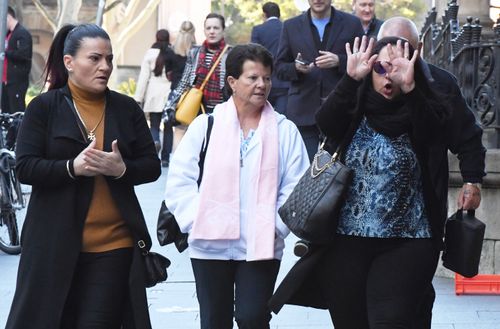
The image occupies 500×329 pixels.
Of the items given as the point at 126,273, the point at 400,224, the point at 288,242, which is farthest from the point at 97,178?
the point at 288,242

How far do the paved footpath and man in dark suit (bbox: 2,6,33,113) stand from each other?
6589 millimetres

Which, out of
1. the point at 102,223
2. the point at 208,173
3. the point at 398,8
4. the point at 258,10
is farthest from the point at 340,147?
the point at 398,8

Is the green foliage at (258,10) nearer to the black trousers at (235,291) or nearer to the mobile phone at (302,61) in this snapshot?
the mobile phone at (302,61)

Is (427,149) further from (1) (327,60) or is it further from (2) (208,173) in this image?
(1) (327,60)

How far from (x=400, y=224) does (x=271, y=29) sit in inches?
282

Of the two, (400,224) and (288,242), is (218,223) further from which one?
(288,242)

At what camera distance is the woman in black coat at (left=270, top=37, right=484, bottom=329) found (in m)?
5.65

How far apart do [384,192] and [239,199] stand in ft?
2.64

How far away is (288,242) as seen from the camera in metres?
11.7

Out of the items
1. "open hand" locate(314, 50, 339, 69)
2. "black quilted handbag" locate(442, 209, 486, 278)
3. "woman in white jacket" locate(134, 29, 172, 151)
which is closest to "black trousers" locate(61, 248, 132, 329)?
"black quilted handbag" locate(442, 209, 486, 278)

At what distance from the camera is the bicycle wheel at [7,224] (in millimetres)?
10742

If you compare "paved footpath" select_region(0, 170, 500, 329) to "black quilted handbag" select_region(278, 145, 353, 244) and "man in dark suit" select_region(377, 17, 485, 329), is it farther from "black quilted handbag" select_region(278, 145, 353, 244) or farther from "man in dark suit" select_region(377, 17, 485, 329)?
"black quilted handbag" select_region(278, 145, 353, 244)

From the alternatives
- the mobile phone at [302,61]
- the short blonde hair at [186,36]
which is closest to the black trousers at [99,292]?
the mobile phone at [302,61]

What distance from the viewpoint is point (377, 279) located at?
18.6 ft
